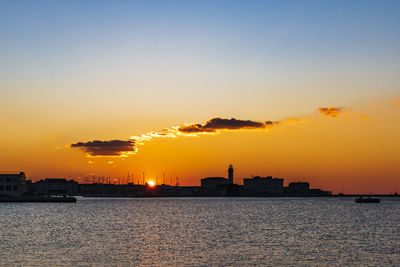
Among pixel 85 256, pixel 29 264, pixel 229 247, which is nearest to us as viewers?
pixel 29 264

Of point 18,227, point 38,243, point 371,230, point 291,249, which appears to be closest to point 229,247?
point 291,249

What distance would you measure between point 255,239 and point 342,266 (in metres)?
23.9

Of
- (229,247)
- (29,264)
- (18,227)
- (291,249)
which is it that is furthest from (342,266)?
(18,227)

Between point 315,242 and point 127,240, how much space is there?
80.2ft

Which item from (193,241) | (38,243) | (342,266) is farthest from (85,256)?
(342,266)

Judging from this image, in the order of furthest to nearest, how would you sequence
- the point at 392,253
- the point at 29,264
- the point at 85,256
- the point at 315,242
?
the point at 315,242, the point at 392,253, the point at 85,256, the point at 29,264

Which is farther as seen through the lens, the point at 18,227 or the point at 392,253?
the point at 18,227

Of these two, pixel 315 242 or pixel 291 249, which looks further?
pixel 315 242

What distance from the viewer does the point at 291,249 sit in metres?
63.2

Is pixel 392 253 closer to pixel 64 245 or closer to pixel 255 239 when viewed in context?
pixel 255 239

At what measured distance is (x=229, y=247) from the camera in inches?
2549

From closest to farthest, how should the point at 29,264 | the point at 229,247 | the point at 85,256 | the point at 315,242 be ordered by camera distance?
the point at 29,264 < the point at 85,256 < the point at 229,247 < the point at 315,242

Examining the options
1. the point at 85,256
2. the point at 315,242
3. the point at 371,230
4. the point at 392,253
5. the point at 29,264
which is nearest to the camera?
the point at 29,264

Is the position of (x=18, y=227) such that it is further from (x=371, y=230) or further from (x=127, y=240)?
(x=371, y=230)
